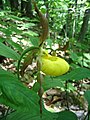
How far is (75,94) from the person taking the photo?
273 cm

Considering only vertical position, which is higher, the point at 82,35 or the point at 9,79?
the point at 9,79

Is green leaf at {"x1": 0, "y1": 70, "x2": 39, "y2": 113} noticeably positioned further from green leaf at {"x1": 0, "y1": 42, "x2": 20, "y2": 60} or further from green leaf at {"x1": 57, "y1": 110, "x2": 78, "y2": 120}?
green leaf at {"x1": 57, "y1": 110, "x2": 78, "y2": 120}

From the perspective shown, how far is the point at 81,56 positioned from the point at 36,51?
5.64ft

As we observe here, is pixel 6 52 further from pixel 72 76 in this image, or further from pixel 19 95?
pixel 72 76

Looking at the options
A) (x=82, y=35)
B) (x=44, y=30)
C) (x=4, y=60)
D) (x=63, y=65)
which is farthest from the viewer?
(x=82, y=35)

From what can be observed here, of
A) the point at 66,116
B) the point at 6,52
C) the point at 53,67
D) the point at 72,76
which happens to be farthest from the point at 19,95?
the point at 66,116

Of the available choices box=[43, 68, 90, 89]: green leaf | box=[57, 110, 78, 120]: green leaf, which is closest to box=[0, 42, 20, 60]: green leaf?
box=[43, 68, 90, 89]: green leaf

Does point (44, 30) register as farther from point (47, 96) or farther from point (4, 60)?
point (4, 60)

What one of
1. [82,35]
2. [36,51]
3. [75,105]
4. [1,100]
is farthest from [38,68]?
[82,35]

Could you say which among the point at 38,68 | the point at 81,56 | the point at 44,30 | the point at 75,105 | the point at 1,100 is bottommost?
the point at 75,105

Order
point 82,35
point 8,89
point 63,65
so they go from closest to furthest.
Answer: point 8,89 → point 63,65 → point 82,35

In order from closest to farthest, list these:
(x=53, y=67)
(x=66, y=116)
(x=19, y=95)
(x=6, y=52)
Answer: (x=19, y=95) → (x=6, y=52) → (x=53, y=67) → (x=66, y=116)

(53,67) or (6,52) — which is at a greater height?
(6,52)

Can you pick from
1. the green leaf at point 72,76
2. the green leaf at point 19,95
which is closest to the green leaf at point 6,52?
the green leaf at point 19,95
